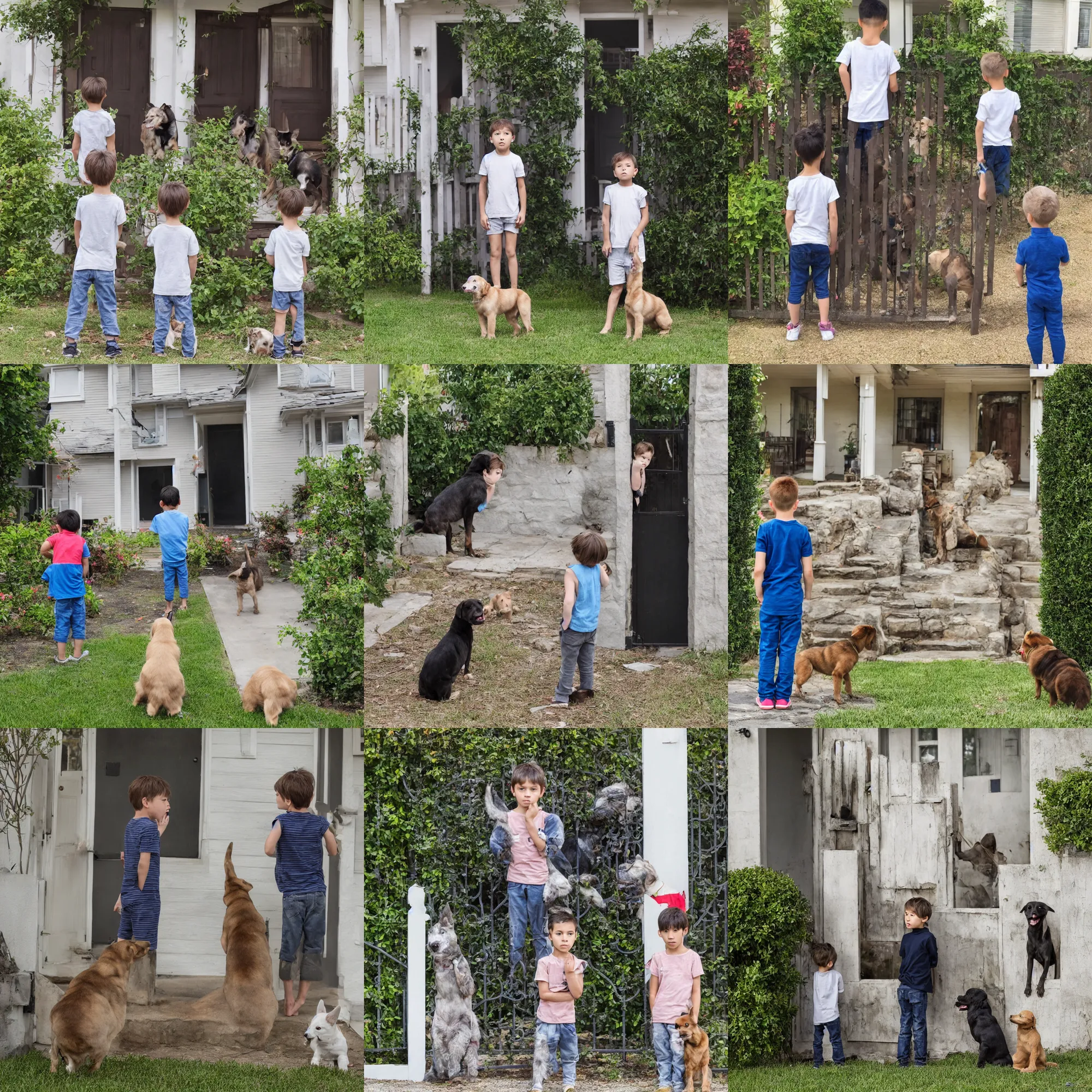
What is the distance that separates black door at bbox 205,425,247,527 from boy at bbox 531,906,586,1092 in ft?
11.0

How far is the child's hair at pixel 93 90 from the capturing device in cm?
1170

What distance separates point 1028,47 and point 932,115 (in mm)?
1413

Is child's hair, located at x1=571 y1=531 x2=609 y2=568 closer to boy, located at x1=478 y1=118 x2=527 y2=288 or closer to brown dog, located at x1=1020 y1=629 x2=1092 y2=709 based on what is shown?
brown dog, located at x1=1020 y1=629 x2=1092 y2=709

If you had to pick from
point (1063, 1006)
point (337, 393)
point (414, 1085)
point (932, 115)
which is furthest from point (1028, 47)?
point (414, 1085)

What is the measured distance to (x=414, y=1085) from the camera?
8.51m

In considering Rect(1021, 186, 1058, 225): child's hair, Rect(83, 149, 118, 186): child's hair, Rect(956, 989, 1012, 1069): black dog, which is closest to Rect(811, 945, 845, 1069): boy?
Rect(956, 989, 1012, 1069): black dog

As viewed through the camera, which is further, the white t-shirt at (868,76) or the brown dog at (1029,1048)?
the white t-shirt at (868,76)

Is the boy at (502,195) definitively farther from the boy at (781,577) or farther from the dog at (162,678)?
the dog at (162,678)

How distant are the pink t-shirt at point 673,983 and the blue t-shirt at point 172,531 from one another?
3.99m

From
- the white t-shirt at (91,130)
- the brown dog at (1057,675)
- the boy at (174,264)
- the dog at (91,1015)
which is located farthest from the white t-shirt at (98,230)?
the brown dog at (1057,675)

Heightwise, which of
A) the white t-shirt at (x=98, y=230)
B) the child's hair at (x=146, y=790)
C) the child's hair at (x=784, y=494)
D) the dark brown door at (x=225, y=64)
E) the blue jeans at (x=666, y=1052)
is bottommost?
the blue jeans at (x=666, y=1052)

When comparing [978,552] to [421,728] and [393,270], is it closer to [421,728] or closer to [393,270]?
[421,728]

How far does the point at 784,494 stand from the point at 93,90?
23.5ft

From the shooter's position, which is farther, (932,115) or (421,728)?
(932,115)
